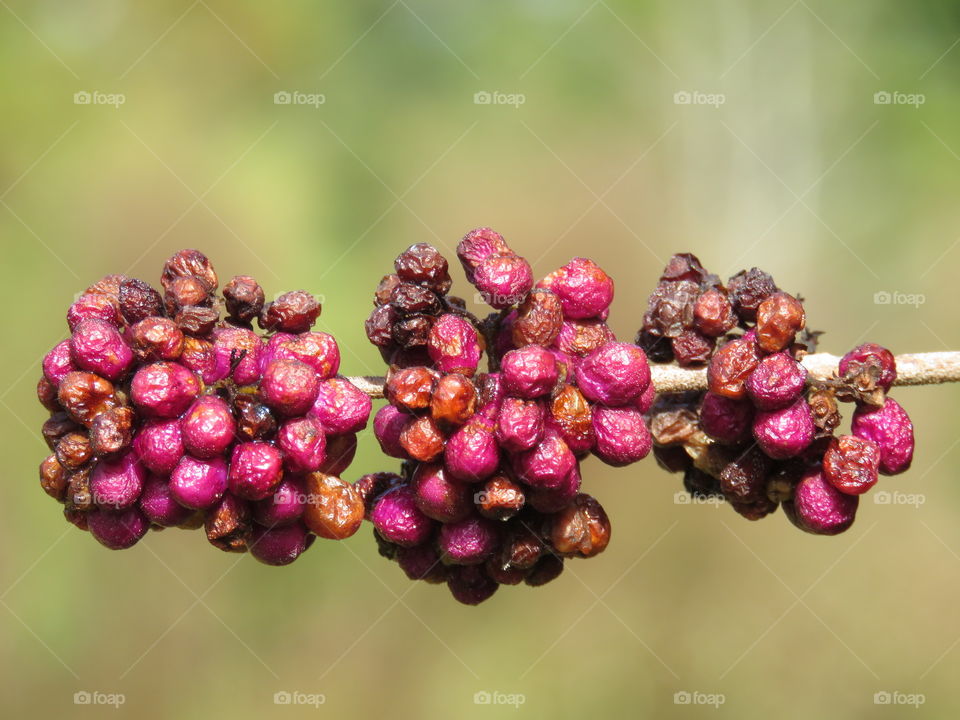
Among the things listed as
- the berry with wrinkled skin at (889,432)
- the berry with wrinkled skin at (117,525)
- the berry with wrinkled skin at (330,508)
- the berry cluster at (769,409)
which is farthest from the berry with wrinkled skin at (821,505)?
the berry with wrinkled skin at (117,525)

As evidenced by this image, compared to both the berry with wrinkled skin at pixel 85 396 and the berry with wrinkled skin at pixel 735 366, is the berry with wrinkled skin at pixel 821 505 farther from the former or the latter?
the berry with wrinkled skin at pixel 85 396

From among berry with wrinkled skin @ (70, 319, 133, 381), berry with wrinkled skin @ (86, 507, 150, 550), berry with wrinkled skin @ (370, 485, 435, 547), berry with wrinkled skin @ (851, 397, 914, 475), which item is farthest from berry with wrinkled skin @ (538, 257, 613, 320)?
berry with wrinkled skin @ (86, 507, 150, 550)

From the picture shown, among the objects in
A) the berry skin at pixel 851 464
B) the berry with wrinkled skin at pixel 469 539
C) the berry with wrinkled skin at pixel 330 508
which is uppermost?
the berry skin at pixel 851 464

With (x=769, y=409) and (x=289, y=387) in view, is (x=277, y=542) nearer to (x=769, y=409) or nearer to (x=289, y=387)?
(x=289, y=387)

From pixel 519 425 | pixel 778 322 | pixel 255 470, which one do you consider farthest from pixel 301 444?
pixel 778 322

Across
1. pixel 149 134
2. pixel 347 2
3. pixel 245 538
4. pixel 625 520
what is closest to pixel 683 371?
pixel 245 538

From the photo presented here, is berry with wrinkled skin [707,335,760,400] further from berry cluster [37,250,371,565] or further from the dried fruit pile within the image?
berry cluster [37,250,371,565]
